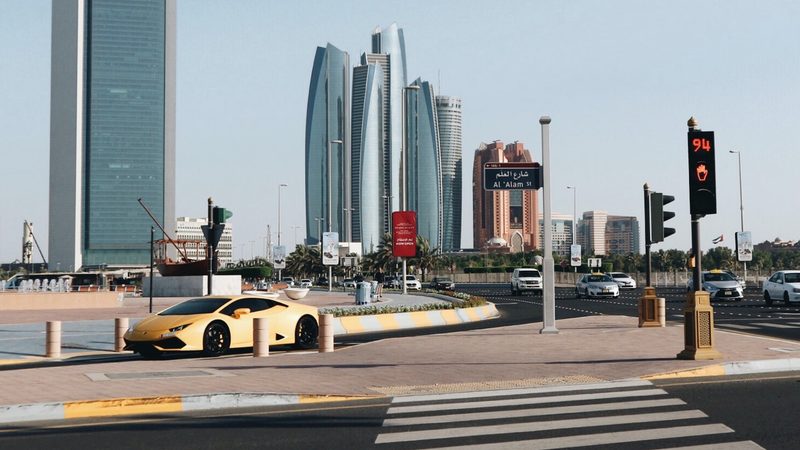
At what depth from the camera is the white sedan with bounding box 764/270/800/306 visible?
37.5 metres

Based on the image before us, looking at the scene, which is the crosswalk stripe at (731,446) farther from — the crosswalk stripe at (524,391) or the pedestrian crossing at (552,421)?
the crosswalk stripe at (524,391)

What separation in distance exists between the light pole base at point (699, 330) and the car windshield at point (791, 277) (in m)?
26.1

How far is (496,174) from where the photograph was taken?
876 inches

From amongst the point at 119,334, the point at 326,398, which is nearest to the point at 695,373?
the point at 326,398

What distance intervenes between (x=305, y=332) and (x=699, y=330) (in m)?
9.00

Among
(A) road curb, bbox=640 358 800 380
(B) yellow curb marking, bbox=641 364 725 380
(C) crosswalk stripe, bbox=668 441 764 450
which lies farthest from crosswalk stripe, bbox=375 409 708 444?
(A) road curb, bbox=640 358 800 380

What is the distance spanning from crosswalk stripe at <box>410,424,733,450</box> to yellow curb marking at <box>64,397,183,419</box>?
4.26 meters

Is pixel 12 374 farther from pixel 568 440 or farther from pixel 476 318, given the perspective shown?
pixel 476 318

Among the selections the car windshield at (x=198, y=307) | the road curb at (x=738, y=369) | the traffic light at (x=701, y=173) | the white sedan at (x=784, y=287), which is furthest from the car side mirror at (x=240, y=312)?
the white sedan at (x=784, y=287)

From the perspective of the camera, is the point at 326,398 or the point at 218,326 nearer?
the point at 326,398

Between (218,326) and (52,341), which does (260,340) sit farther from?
(52,341)

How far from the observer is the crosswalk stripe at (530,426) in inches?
339

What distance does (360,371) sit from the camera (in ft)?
47.0

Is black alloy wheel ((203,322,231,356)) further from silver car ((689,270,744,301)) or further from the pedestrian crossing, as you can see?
silver car ((689,270,744,301))
